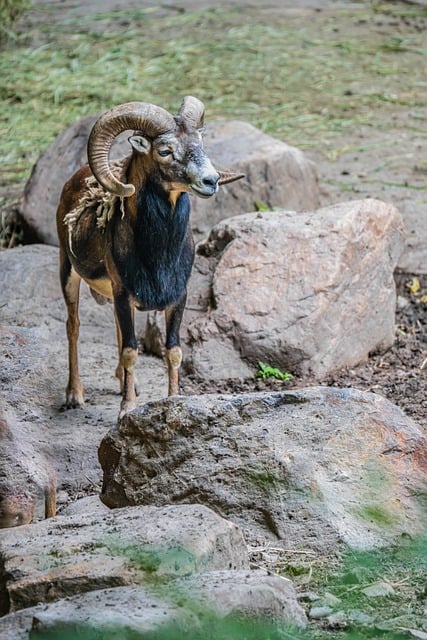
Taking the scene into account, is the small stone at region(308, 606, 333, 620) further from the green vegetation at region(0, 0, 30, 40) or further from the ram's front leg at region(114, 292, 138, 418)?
the green vegetation at region(0, 0, 30, 40)

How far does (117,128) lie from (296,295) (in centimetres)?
219

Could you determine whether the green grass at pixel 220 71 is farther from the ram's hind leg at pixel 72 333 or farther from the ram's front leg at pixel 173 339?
the ram's front leg at pixel 173 339

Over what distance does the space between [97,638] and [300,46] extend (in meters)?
A: 12.5

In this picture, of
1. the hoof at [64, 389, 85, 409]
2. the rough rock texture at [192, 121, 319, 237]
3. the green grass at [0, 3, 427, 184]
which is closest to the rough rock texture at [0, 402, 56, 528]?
the hoof at [64, 389, 85, 409]

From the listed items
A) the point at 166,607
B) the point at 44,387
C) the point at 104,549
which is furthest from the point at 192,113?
the point at 166,607

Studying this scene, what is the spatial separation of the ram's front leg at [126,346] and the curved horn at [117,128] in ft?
2.40

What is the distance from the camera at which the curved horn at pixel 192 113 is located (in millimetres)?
6336

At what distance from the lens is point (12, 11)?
15.5 meters

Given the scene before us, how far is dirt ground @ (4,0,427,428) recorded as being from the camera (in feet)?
25.2

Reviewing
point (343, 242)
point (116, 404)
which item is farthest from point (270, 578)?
point (343, 242)

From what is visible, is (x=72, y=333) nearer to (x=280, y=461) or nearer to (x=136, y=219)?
(x=136, y=219)

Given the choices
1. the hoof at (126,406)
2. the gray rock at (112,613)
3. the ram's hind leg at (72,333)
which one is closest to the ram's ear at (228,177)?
the ram's hind leg at (72,333)

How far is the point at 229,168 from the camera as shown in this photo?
9141 millimetres

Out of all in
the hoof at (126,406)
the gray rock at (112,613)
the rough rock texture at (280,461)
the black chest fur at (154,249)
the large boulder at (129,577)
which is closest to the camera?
→ the gray rock at (112,613)
